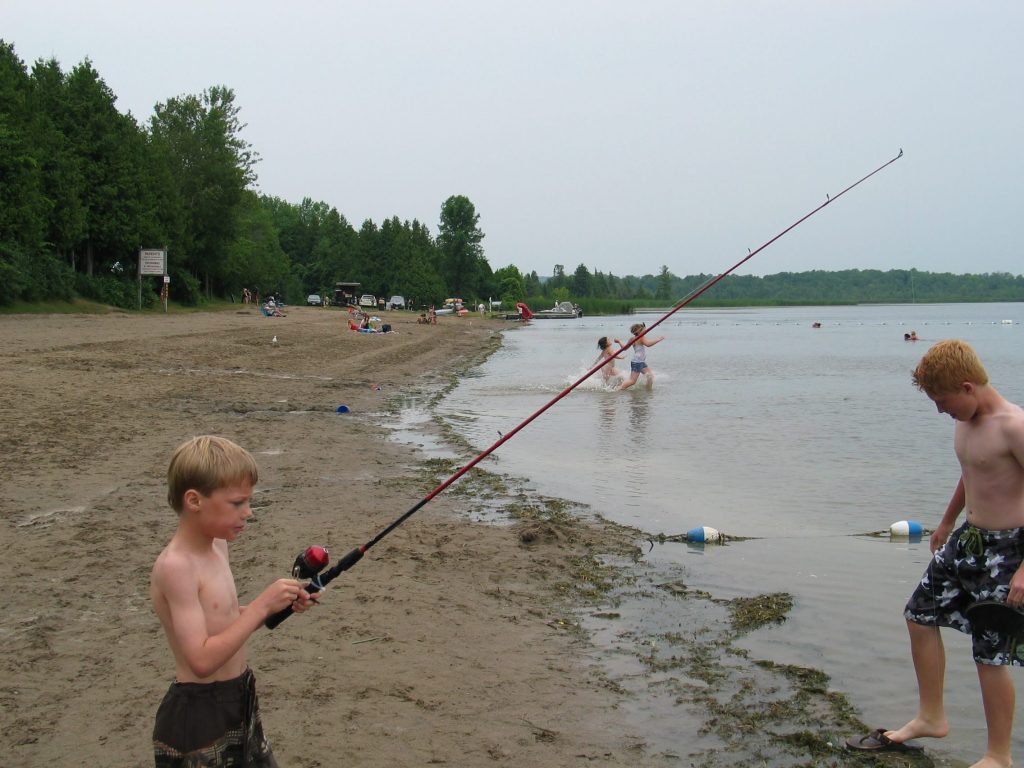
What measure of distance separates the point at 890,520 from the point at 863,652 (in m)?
3.75

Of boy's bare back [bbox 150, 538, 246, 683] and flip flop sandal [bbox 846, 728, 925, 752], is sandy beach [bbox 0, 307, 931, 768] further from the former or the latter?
boy's bare back [bbox 150, 538, 246, 683]

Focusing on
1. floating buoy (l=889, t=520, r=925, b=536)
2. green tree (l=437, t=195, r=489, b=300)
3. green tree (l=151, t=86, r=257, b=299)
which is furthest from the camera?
green tree (l=437, t=195, r=489, b=300)

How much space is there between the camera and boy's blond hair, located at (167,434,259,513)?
260 centimetres

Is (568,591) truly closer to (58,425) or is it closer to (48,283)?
(58,425)

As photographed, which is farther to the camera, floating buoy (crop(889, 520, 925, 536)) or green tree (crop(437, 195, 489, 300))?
green tree (crop(437, 195, 489, 300))

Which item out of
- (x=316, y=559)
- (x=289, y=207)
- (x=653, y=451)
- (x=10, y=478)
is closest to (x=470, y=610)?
(x=316, y=559)

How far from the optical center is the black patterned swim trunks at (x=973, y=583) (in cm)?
360

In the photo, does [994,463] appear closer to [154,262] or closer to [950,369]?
[950,369]

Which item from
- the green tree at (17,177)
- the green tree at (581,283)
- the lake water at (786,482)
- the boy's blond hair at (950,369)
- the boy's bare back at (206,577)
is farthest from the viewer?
the green tree at (581,283)

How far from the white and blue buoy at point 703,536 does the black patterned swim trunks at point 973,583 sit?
3549mm

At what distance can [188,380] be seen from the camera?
52.3ft

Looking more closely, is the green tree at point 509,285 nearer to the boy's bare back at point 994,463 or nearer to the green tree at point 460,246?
the green tree at point 460,246


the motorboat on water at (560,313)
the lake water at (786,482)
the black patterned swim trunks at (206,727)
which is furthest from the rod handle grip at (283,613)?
the motorboat on water at (560,313)

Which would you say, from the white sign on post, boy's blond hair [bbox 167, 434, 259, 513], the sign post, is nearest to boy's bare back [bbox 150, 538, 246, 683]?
boy's blond hair [bbox 167, 434, 259, 513]
